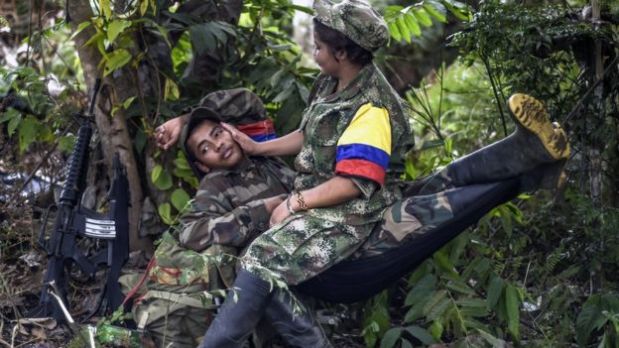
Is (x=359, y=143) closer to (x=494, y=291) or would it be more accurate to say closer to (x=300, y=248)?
(x=300, y=248)

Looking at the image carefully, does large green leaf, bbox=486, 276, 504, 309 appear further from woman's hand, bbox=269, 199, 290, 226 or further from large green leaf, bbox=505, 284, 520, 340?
woman's hand, bbox=269, 199, 290, 226

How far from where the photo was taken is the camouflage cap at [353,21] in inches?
173

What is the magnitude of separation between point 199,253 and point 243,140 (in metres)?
0.63

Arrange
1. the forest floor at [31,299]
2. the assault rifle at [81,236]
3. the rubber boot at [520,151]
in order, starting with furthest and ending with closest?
the assault rifle at [81,236] < the forest floor at [31,299] < the rubber boot at [520,151]

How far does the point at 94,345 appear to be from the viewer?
4383 mm

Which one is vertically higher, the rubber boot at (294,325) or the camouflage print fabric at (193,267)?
the camouflage print fabric at (193,267)

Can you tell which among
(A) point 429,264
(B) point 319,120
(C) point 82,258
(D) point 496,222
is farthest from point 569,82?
(C) point 82,258

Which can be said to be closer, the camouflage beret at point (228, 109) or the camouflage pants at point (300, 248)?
the camouflage pants at point (300, 248)

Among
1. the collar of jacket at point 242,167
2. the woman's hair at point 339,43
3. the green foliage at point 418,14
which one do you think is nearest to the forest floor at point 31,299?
the collar of jacket at point 242,167

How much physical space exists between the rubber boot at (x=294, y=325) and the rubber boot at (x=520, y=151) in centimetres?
89

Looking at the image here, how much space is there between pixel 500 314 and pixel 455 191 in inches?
30.4

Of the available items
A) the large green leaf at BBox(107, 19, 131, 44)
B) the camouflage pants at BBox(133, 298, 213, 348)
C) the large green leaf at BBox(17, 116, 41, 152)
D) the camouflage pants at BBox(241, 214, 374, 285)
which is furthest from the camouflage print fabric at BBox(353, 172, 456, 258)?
the large green leaf at BBox(17, 116, 41, 152)

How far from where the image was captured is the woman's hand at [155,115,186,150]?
16.5 ft

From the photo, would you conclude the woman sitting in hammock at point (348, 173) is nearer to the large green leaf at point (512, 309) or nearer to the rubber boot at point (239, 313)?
the rubber boot at point (239, 313)
